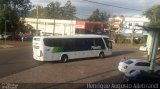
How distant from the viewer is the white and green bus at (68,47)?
32.2 m

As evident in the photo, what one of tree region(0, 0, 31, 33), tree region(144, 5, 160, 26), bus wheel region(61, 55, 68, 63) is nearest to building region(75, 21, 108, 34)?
tree region(0, 0, 31, 33)

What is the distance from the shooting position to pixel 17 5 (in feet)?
240

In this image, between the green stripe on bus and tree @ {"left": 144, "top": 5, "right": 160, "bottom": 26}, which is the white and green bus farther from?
tree @ {"left": 144, "top": 5, "right": 160, "bottom": 26}

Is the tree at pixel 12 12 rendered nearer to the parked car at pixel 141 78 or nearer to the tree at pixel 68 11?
the parked car at pixel 141 78

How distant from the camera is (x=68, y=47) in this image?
34.2 meters

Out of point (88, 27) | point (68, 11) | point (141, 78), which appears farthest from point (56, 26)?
point (141, 78)

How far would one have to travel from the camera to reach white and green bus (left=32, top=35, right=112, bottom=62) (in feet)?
106

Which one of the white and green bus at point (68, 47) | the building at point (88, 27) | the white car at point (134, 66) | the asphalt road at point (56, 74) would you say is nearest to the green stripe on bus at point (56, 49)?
the white and green bus at point (68, 47)

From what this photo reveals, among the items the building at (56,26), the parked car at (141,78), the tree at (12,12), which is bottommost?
the building at (56,26)

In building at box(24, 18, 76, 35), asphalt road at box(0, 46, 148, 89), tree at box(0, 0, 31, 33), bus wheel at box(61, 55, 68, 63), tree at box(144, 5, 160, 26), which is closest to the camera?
asphalt road at box(0, 46, 148, 89)

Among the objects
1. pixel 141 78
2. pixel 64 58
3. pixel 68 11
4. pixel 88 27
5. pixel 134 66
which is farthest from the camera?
pixel 68 11

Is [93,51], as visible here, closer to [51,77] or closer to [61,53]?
[61,53]

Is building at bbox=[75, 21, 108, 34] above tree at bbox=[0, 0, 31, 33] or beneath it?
beneath

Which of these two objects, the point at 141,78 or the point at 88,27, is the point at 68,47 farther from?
the point at 88,27
